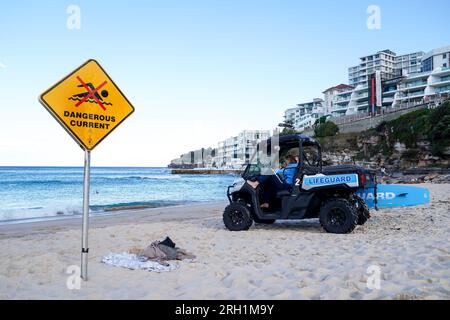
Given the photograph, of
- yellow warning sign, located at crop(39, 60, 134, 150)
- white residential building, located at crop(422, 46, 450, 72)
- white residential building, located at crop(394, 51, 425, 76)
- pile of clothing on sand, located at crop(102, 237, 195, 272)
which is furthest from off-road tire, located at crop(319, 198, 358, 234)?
white residential building, located at crop(394, 51, 425, 76)

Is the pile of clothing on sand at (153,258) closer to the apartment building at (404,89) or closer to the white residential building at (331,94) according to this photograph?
the apartment building at (404,89)

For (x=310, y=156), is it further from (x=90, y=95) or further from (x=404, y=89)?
(x=404, y=89)

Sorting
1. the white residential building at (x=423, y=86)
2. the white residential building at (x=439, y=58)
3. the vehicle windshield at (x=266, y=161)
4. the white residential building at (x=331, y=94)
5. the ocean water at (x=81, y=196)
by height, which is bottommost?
the ocean water at (x=81, y=196)

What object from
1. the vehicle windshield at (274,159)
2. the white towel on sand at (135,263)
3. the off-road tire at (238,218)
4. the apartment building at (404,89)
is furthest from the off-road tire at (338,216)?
the apartment building at (404,89)

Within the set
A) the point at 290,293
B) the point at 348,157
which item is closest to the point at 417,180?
the point at 348,157

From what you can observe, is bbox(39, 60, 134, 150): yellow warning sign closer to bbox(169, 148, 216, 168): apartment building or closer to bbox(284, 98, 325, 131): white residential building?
bbox(284, 98, 325, 131): white residential building

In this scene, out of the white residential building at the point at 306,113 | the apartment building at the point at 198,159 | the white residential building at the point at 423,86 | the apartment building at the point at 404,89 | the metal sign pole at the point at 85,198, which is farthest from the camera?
the apartment building at the point at 198,159

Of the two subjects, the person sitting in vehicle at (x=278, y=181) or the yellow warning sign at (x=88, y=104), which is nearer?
the yellow warning sign at (x=88, y=104)

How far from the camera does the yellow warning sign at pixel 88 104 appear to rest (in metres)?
4.15

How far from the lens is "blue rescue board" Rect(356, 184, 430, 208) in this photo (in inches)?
332

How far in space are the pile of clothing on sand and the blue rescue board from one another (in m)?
4.91

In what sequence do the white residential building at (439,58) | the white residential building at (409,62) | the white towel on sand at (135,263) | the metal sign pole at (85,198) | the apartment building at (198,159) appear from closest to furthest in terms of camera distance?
the metal sign pole at (85,198)
the white towel on sand at (135,263)
the white residential building at (439,58)
the white residential building at (409,62)
the apartment building at (198,159)

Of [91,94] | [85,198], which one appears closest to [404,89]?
[91,94]

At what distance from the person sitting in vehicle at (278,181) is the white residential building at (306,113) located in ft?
308
